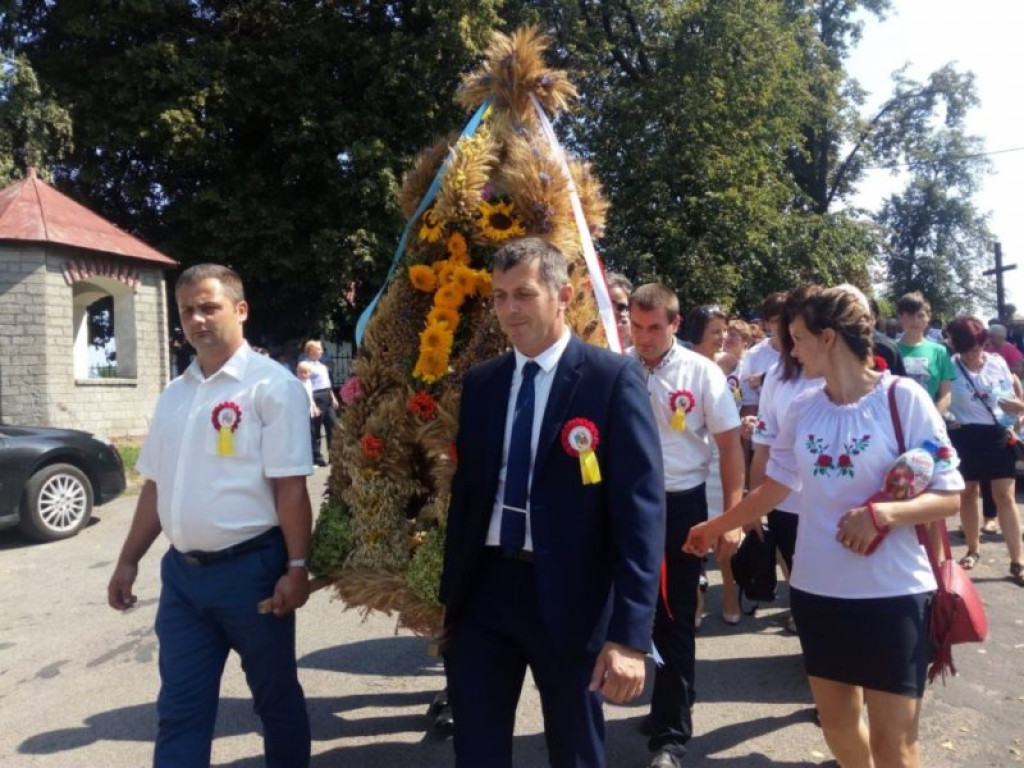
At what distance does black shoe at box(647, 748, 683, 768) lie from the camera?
138 inches

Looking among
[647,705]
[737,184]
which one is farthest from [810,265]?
[647,705]

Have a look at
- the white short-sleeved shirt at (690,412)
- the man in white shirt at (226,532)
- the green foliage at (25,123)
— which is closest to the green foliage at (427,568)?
the man in white shirt at (226,532)

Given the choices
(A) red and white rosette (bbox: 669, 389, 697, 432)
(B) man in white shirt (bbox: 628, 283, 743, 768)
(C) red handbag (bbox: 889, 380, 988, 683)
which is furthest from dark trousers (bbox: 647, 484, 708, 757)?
(C) red handbag (bbox: 889, 380, 988, 683)

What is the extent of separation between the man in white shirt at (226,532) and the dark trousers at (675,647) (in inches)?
59.3

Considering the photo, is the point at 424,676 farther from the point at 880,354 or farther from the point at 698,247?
the point at 698,247

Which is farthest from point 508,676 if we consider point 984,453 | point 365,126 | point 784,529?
point 365,126

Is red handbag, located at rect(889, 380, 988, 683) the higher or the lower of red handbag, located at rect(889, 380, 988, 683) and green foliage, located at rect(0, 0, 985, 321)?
the lower

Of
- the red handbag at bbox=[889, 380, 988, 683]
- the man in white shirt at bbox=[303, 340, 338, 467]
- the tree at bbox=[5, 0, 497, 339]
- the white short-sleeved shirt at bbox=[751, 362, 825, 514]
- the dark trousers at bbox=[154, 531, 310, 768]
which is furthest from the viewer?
the tree at bbox=[5, 0, 497, 339]

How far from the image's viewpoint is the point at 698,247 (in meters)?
20.8

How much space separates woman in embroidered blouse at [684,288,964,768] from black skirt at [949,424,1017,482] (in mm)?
4381

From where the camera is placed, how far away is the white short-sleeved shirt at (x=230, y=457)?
9.98ft

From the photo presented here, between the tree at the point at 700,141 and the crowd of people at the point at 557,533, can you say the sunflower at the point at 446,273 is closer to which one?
the crowd of people at the point at 557,533

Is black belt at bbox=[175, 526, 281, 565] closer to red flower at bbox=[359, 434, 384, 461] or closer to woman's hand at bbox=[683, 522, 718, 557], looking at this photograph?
red flower at bbox=[359, 434, 384, 461]

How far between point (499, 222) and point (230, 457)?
4.63ft
